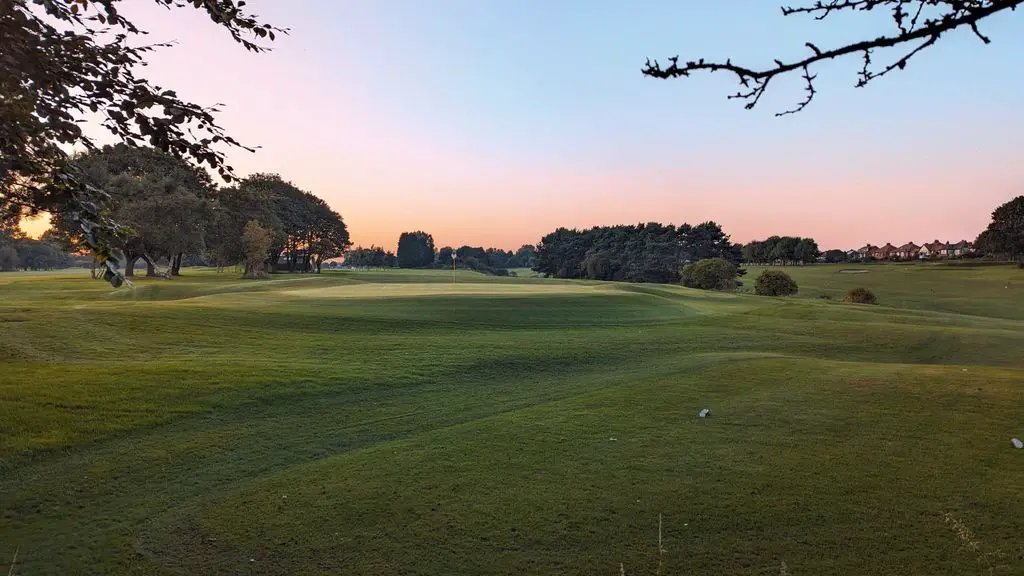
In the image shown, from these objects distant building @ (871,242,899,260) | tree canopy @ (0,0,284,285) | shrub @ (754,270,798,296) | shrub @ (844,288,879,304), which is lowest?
shrub @ (844,288,879,304)

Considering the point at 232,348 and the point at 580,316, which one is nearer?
the point at 232,348

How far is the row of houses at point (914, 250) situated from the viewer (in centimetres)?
14775

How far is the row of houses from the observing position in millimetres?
147750

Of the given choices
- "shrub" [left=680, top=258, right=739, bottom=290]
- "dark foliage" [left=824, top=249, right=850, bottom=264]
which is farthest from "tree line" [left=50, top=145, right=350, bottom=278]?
"dark foliage" [left=824, top=249, right=850, bottom=264]

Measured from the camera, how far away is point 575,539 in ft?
17.8

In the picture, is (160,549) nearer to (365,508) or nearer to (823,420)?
(365,508)

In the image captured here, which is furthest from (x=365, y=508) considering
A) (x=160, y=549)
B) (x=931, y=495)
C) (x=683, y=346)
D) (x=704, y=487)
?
(x=683, y=346)

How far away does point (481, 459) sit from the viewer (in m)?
7.43

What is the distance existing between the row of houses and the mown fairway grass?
158878 millimetres

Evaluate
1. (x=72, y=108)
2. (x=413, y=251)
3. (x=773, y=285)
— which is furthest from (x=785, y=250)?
(x=72, y=108)

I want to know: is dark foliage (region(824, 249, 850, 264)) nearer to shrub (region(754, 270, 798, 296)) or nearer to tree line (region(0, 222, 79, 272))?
shrub (region(754, 270, 798, 296))

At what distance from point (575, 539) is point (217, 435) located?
6124 mm

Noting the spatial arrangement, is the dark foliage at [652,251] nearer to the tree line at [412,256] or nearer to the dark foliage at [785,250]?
the dark foliage at [785,250]

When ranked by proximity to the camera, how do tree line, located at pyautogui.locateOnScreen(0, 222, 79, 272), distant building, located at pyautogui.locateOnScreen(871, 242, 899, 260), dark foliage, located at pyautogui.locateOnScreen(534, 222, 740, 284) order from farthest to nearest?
distant building, located at pyautogui.locateOnScreen(871, 242, 899, 260) → tree line, located at pyautogui.locateOnScreen(0, 222, 79, 272) → dark foliage, located at pyautogui.locateOnScreen(534, 222, 740, 284)
